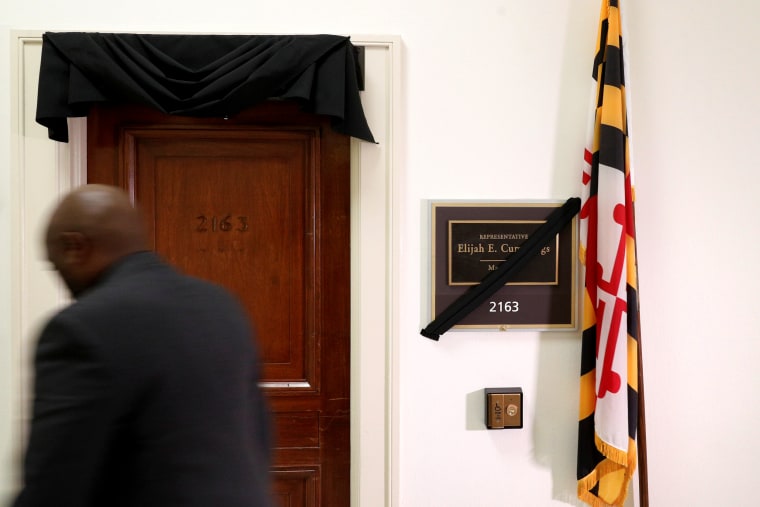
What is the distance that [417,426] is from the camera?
6.98 ft

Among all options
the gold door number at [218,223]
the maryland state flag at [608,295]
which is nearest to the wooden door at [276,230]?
the gold door number at [218,223]

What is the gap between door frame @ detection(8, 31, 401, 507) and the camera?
2006 mm

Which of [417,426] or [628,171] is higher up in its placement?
[628,171]

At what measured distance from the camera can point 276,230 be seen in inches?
84.9

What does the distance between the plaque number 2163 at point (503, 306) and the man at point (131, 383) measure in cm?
117

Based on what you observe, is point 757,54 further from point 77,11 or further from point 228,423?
point 77,11

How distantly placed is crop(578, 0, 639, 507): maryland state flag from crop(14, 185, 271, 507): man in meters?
1.32

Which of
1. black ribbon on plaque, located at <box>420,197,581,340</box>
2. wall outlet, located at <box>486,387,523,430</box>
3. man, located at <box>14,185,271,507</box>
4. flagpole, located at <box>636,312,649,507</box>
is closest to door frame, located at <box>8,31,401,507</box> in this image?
black ribbon on plaque, located at <box>420,197,581,340</box>

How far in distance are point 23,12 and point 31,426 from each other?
5.31 feet

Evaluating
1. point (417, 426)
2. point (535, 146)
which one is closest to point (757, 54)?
point (535, 146)

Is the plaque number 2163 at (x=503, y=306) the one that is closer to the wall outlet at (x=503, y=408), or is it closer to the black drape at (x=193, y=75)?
the wall outlet at (x=503, y=408)

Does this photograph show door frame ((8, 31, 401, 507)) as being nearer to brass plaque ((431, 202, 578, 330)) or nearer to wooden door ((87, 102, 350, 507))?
wooden door ((87, 102, 350, 507))

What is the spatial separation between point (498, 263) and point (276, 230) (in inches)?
30.4

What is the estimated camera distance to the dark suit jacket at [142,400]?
36.5 inches
